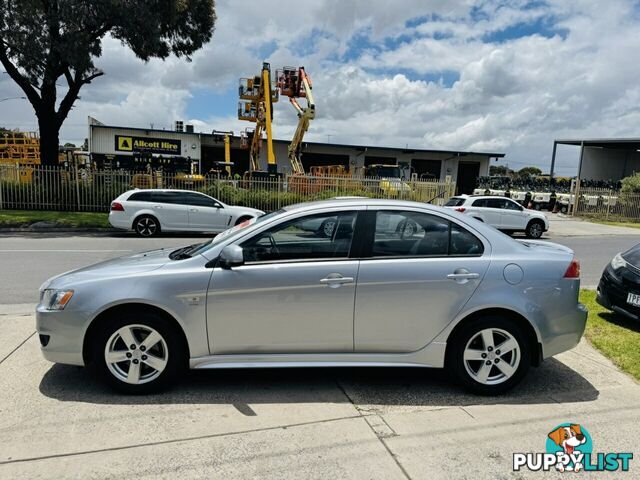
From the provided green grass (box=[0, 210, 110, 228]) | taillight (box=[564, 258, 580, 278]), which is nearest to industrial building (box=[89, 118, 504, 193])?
green grass (box=[0, 210, 110, 228])

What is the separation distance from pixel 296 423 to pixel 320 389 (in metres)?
0.57

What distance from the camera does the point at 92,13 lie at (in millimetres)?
16219

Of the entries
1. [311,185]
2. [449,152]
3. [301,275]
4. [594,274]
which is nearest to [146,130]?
[311,185]

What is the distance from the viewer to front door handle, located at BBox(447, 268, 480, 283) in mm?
3680

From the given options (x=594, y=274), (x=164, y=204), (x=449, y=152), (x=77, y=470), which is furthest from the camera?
(x=449, y=152)

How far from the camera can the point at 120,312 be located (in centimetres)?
354

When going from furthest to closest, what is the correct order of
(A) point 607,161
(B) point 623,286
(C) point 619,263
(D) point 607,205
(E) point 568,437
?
1. (A) point 607,161
2. (D) point 607,205
3. (C) point 619,263
4. (B) point 623,286
5. (E) point 568,437

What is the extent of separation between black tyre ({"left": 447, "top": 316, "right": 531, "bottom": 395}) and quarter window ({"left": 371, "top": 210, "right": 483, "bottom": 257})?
0.62 m

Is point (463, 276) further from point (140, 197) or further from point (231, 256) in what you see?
point (140, 197)

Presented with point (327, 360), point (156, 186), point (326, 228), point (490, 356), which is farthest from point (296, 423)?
point (156, 186)

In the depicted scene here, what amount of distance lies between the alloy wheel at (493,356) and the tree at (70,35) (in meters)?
16.9

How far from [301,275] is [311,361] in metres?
0.70

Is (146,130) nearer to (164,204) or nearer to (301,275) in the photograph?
(164,204)

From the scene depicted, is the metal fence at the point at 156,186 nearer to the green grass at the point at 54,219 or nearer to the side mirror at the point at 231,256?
the green grass at the point at 54,219
